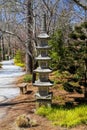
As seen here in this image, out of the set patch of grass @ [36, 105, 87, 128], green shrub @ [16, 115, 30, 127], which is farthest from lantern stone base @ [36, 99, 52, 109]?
green shrub @ [16, 115, 30, 127]

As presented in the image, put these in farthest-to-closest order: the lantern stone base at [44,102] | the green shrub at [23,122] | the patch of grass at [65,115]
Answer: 1. the lantern stone base at [44,102]
2. the patch of grass at [65,115]
3. the green shrub at [23,122]

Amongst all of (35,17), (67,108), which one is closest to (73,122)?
(67,108)

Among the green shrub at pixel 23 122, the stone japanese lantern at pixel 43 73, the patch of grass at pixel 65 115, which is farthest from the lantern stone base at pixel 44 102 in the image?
the green shrub at pixel 23 122

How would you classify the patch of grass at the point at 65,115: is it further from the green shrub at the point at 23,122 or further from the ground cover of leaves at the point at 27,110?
the green shrub at the point at 23,122

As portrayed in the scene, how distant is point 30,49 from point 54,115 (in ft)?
22.3

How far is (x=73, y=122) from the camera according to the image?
8367mm

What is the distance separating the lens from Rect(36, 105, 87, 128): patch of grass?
332 inches

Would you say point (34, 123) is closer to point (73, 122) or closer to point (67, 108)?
point (73, 122)

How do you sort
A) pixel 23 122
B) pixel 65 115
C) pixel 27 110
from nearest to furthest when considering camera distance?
pixel 23 122
pixel 65 115
pixel 27 110

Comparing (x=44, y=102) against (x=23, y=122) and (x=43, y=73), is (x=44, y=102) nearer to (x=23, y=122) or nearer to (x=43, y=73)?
(x=43, y=73)

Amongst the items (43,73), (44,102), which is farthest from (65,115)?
(43,73)

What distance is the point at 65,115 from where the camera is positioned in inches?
351

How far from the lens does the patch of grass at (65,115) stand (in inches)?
332

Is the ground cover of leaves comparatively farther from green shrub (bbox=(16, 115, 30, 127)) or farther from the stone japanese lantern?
the stone japanese lantern
